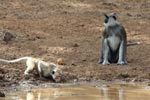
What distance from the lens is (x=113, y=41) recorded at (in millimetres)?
14562

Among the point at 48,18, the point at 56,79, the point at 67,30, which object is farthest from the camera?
the point at 48,18

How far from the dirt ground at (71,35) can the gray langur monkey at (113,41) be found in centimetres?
32

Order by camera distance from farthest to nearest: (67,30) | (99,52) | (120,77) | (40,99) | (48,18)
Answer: (48,18)
(67,30)
(99,52)
(120,77)
(40,99)

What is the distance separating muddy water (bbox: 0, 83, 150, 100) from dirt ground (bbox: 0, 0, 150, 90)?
0.75 metres

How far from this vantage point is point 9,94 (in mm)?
9930

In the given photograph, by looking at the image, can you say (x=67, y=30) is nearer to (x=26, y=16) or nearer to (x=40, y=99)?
(x=26, y=16)

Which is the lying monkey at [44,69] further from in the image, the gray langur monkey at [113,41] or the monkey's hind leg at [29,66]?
the gray langur monkey at [113,41]

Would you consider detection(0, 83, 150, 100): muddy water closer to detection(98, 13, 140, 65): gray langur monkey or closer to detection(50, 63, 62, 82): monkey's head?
detection(50, 63, 62, 82): monkey's head

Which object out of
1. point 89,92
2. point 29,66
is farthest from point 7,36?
point 89,92

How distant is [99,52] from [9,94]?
5583 millimetres

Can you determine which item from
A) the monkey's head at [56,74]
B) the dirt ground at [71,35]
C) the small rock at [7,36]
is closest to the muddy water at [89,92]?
the monkey's head at [56,74]

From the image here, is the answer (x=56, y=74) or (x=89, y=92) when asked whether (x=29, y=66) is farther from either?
(x=89, y=92)

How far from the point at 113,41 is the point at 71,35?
9.36 ft

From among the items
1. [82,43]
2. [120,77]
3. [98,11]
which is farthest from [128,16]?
[120,77]
